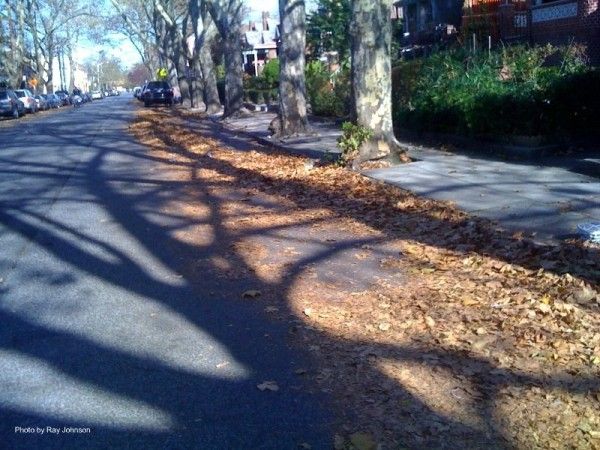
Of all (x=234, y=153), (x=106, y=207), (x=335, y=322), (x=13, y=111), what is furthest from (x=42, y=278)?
(x=13, y=111)

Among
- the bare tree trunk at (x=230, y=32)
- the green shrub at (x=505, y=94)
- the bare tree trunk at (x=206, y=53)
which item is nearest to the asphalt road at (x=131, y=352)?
the green shrub at (x=505, y=94)

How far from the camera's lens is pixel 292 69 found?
67.6 ft

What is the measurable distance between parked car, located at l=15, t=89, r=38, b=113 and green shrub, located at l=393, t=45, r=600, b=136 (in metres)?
39.4

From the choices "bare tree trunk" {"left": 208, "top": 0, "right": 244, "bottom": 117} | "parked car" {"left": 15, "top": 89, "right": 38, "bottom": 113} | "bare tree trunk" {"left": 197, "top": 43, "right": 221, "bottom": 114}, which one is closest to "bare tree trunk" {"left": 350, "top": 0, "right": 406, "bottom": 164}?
"bare tree trunk" {"left": 208, "top": 0, "right": 244, "bottom": 117}

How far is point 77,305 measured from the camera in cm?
671

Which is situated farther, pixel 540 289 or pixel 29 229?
pixel 29 229

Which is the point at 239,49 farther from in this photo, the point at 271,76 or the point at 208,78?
the point at 271,76

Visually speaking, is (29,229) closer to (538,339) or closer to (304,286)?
(304,286)

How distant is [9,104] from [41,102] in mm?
16582

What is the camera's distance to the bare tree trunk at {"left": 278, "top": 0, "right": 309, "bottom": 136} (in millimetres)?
20453

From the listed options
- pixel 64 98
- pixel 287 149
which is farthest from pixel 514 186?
pixel 64 98

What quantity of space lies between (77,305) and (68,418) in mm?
2348

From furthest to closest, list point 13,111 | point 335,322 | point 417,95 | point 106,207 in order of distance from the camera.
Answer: point 13,111
point 417,95
point 106,207
point 335,322

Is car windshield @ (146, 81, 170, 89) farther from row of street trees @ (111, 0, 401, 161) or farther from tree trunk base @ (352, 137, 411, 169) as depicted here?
tree trunk base @ (352, 137, 411, 169)
